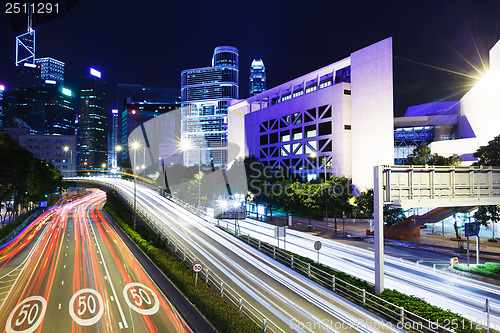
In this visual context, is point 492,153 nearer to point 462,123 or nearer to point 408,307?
point 408,307

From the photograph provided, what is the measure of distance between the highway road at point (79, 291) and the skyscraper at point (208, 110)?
139462 millimetres

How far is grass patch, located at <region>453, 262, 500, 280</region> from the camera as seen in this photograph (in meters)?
19.3

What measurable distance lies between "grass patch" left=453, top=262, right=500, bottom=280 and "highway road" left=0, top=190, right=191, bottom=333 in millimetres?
18493

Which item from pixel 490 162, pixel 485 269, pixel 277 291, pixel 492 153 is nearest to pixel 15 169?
pixel 277 291

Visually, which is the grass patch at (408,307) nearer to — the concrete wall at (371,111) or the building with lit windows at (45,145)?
the concrete wall at (371,111)

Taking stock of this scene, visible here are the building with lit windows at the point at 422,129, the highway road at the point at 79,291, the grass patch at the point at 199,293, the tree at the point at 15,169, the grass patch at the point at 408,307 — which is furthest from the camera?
the building with lit windows at the point at 422,129

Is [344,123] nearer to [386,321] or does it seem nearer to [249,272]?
[249,272]

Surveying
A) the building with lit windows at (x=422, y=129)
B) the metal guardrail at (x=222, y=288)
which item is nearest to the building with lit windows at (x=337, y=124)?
the building with lit windows at (x=422, y=129)

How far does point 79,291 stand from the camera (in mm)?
19938

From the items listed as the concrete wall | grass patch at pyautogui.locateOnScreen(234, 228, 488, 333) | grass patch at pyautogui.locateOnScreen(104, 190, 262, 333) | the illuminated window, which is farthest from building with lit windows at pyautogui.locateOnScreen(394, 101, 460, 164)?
grass patch at pyautogui.locateOnScreen(104, 190, 262, 333)

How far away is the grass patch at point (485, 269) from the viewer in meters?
19.3

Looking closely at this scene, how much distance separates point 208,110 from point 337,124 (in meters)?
127

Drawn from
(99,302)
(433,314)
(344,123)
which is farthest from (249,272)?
(344,123)

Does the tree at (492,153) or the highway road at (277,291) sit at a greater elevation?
the tree at (492,153)
